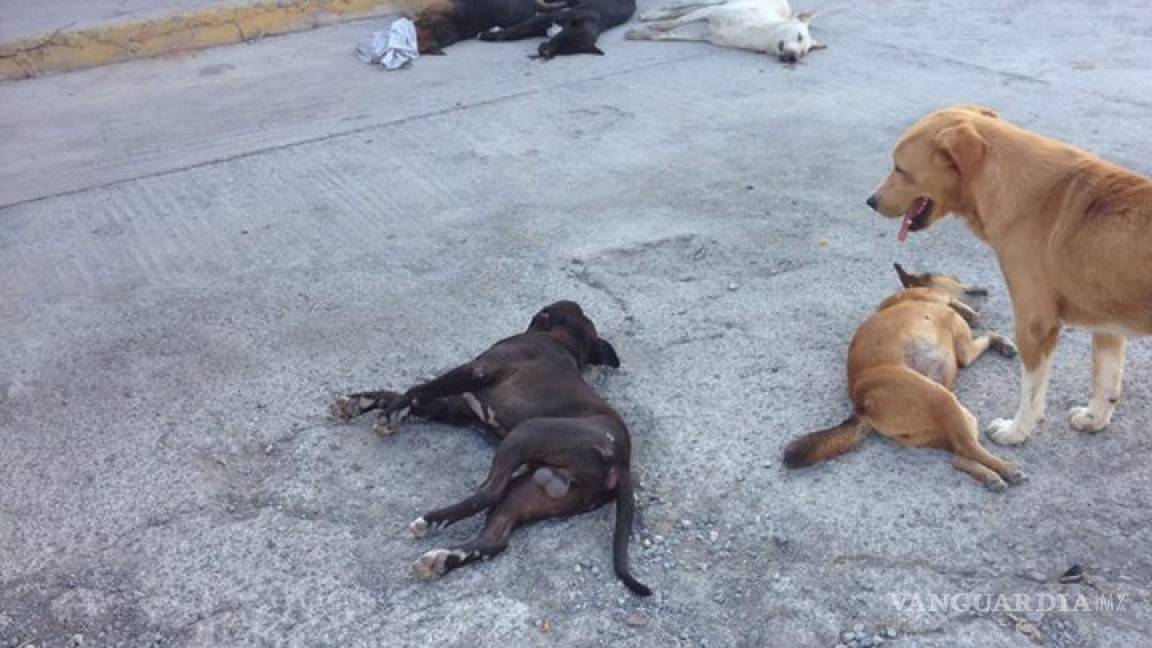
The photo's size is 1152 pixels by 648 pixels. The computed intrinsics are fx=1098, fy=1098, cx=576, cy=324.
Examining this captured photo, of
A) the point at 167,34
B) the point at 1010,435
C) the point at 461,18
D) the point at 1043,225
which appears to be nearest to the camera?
the point at 1043,225

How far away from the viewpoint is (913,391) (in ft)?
12.6

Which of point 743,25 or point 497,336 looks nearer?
point 497,336

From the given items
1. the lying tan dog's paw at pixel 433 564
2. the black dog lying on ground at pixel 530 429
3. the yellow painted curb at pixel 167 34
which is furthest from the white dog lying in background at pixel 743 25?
the lying tan dog's paw at pixel 433 564

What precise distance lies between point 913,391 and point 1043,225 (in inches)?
28.3

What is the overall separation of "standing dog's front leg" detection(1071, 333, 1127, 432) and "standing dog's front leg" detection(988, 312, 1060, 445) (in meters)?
0.18

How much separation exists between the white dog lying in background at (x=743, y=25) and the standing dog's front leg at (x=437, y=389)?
5.04m

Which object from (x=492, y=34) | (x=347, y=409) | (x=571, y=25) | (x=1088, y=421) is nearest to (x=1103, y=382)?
(x=1088, y=421)

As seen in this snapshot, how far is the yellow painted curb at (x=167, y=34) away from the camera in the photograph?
8219 mm

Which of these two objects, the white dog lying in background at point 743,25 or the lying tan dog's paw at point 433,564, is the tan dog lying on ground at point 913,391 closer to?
the lying tan dog's paw at point 433,564

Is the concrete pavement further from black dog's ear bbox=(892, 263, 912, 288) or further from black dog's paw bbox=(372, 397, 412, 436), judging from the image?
black dog's ear bbox=(892, 263, 912, 288)

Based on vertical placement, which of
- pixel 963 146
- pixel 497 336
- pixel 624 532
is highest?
pixel 963 146

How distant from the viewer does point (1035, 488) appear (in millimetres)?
3707

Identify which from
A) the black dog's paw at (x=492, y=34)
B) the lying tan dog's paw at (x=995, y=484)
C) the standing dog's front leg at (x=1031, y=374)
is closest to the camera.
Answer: the lying tan dog's paw at (x=995, y=484)

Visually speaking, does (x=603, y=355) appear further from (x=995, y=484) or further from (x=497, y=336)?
(x=995, y=484)
